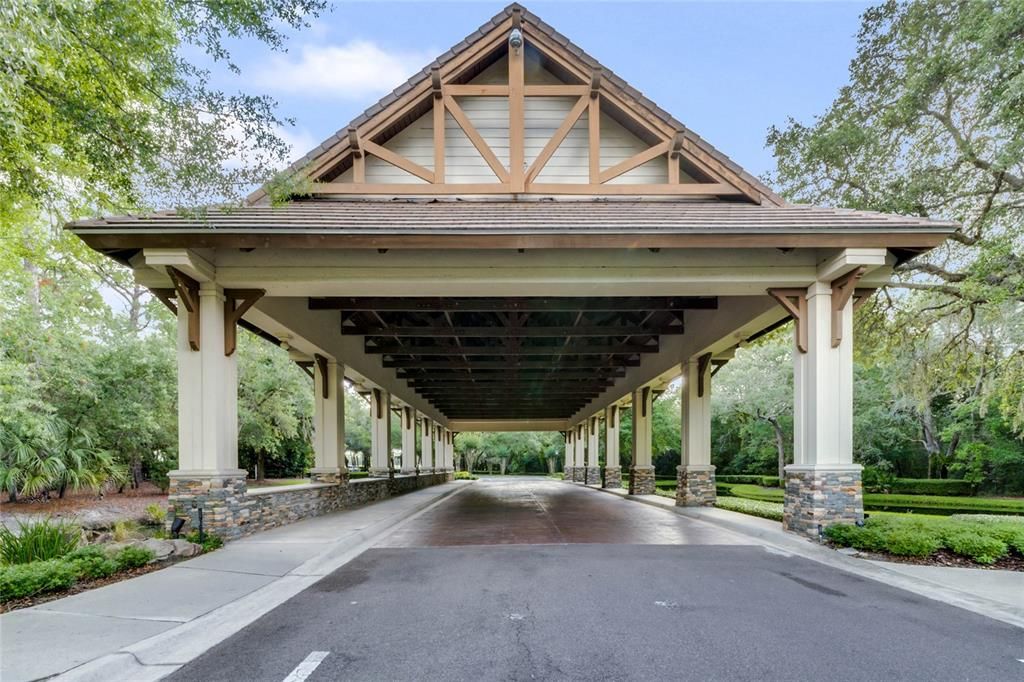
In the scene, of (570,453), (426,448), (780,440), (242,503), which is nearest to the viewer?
(242,503)

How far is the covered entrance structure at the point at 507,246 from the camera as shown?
9.17 m

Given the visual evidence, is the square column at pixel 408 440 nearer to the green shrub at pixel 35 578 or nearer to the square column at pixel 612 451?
the square column at pixel 612 451

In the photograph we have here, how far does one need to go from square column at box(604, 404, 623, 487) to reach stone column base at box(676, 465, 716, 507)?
12.5 meters

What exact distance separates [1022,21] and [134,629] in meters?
14.8

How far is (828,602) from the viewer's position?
6.15 meters

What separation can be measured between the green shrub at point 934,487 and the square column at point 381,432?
2377cm

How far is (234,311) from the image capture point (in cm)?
1013

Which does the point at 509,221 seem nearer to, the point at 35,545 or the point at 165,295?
the point at 165,295

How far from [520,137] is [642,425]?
1448cm

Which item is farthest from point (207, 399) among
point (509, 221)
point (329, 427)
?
point (329, 427)

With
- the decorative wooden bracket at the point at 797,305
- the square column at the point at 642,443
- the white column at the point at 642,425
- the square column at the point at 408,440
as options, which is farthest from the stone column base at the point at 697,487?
the square column at the point at 408,440

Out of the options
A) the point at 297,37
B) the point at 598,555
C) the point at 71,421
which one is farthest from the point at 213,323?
the point at 71,421

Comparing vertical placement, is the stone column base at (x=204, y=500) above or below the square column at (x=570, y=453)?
above

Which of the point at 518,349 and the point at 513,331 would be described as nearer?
the point at 513,331
